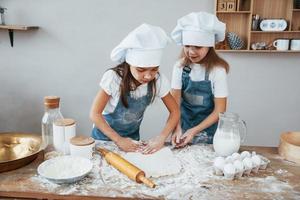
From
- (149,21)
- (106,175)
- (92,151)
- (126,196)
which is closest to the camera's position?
(126,196)

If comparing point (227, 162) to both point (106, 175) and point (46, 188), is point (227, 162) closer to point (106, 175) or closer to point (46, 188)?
point (106, 175)

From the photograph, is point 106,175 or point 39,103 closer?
point 106,175

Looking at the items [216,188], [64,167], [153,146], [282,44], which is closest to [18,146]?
[64,167]

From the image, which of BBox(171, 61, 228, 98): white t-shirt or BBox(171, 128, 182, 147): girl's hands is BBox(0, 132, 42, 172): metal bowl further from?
BBox(171, 61, 228, 98): white t-shirt

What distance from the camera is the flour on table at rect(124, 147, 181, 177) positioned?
111 cm

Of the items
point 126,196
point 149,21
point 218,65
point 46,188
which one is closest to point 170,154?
point 126,196

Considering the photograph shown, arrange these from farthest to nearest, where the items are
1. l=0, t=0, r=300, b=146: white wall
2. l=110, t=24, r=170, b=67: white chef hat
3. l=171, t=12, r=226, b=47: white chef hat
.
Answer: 1. l=0, t=0, r=300, b=146: white wall
2. l=171, t=12, r=226, b=47: white chef hat
3. l=110, t=24, r=170, b=67: white chef hat

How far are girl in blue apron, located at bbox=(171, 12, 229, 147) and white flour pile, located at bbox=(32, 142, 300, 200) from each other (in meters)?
0.31

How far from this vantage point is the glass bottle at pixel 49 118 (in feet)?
4.03

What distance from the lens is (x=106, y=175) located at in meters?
1.08

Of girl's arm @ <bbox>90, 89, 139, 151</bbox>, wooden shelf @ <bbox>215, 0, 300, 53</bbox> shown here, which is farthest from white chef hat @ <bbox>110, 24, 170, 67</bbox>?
wooden shelf @ <bbox>215, 0, 300, 53</bbox>

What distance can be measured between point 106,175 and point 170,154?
304mm

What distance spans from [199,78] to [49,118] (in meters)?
0.82

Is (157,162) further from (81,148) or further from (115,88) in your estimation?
(115,88)
